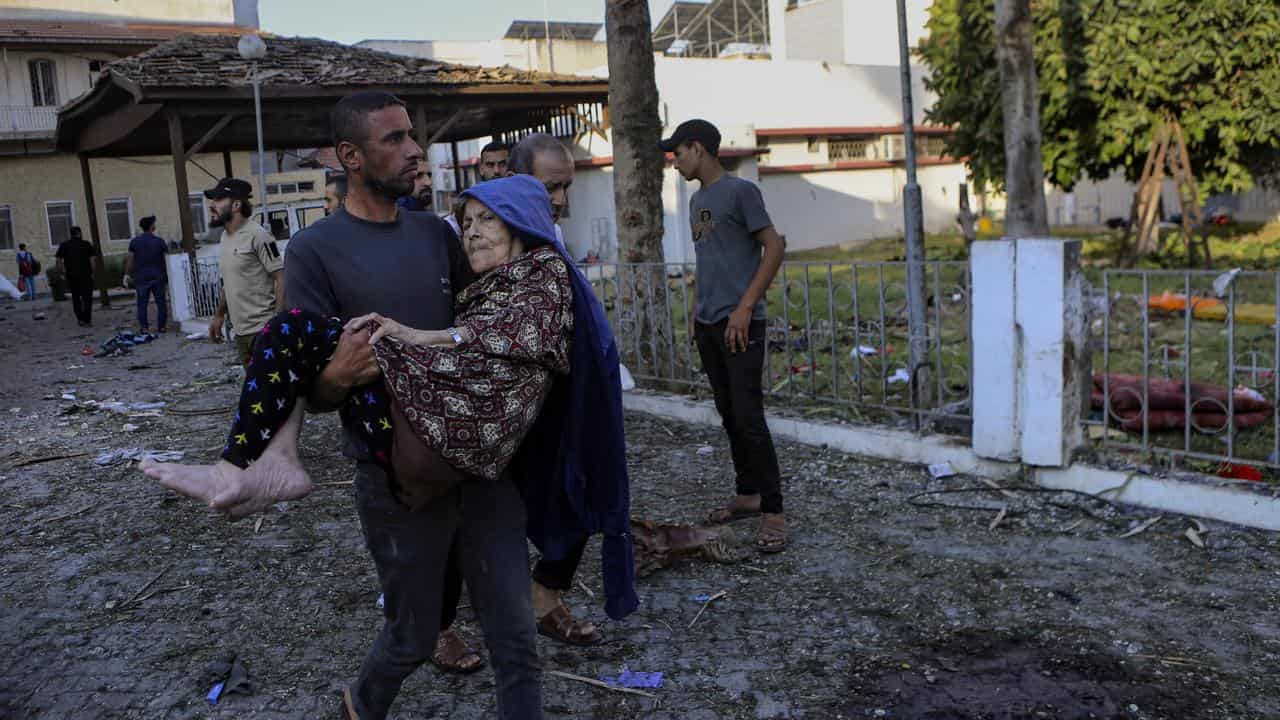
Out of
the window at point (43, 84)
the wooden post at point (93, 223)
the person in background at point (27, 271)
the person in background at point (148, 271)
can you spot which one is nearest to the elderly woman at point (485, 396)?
the person in background at point (148, 271)

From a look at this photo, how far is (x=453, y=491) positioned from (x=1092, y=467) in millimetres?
3934

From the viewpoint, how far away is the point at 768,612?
435cm

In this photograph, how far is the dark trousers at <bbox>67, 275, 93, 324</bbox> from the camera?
19.2m

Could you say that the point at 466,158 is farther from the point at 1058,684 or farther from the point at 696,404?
the point at 1058,684

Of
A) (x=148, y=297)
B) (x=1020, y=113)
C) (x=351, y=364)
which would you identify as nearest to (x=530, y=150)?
(x=351, y=364)

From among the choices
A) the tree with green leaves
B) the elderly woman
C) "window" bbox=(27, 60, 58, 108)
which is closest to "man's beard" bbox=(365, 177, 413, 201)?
the elderly woman

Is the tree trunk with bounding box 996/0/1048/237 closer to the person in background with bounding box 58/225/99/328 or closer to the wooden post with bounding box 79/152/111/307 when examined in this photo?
the person in background with bounding box 58/225/99/328

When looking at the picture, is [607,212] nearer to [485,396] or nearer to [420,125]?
[420,125]

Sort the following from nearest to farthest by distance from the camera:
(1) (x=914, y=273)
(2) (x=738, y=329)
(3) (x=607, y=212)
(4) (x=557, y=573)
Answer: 1. (4) (x=557, y=573)
2. (2) (x=738, y=329)
3. (1) (x=914, y=273)
4. (3) (x=607, y=212)

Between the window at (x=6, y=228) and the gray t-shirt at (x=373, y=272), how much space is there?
32398mm

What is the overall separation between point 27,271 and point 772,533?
2828 cm

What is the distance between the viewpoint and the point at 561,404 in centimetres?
297

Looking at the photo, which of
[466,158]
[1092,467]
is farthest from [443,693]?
[466,158]

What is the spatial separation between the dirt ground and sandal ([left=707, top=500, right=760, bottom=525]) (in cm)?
12
